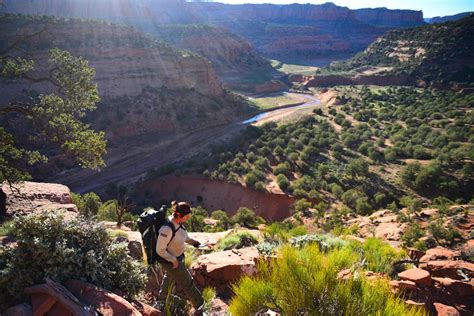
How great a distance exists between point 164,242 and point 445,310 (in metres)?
4.19

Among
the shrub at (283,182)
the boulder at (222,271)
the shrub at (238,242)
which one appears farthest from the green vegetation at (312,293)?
the shrub at (283,182)

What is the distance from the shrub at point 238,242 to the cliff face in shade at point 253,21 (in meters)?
81.5

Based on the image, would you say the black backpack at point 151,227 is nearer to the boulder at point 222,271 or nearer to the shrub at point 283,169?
the boulder at point 222,271

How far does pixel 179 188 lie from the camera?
29906 millimetres

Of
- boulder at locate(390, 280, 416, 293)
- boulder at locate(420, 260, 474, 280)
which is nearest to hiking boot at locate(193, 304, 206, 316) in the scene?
boulder at locate(390, 280, 416, 293)

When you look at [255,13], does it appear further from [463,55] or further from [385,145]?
[385,145]

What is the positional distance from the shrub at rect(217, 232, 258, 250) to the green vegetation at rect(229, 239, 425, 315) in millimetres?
4556

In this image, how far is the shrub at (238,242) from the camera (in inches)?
354

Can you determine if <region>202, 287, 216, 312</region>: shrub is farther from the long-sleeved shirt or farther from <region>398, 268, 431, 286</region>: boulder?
<region>398, 268, 431, 286</region>: boulder

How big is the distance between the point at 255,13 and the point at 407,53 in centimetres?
12102

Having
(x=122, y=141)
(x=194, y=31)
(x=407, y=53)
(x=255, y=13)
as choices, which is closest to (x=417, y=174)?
(x=122, y=141)

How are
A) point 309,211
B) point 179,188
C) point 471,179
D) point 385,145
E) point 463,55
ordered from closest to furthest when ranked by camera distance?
point 309,211
point 471,179
point 179,188
point 385,145
point 463,55

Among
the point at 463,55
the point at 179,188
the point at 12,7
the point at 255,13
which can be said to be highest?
the point at 255,13

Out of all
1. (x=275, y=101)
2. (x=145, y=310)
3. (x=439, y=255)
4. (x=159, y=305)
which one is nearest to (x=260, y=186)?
(x=439, y=255)
